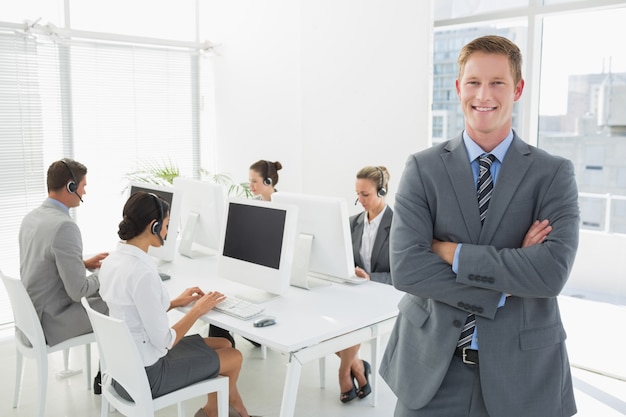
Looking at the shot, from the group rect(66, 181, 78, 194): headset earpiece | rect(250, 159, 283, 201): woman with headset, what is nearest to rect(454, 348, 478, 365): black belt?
rect(66, 181, 78, 194): headset earpiece

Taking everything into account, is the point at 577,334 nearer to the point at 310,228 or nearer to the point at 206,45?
the point at 310,228

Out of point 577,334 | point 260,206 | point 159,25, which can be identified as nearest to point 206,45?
point 159,25

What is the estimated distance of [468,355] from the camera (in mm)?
1698

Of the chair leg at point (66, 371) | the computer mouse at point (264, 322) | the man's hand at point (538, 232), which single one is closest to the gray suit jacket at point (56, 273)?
the chair leg at point (66, 371)

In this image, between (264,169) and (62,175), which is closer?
(62,175)

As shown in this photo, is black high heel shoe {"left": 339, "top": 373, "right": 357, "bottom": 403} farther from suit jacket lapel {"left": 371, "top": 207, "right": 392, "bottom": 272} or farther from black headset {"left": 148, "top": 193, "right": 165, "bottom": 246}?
black headset {"left": 148, "top": 193, "right": 165, "bottom": 246}

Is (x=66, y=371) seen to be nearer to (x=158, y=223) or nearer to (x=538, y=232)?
(x=158, y=223)

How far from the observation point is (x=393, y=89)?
5.01 metres

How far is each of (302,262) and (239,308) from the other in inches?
21.0

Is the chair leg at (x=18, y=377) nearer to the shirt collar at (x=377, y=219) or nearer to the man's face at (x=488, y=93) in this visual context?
the shirt collar at (x=377, y=219)

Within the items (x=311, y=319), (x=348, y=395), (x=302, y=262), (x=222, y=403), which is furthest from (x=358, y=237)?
(x=222, y=403)

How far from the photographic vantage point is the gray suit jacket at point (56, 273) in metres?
3.20

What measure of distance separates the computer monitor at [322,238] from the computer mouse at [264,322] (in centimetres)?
60

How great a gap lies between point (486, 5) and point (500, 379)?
3503 mm
